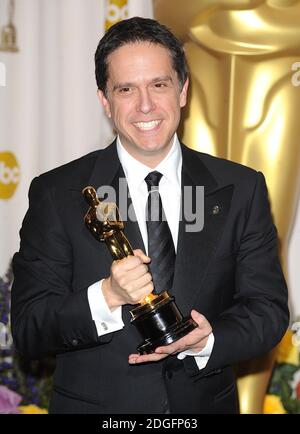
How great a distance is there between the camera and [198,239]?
1.32 m

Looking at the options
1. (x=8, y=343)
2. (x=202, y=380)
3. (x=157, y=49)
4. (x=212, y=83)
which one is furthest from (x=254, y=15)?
(x=8, y=343)

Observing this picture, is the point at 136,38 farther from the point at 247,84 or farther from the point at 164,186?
the point at 247,84

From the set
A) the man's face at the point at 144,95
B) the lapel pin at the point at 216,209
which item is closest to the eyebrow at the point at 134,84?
the man's face at the point at 144,95

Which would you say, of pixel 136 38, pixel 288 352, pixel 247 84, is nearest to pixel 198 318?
pixel 136 38

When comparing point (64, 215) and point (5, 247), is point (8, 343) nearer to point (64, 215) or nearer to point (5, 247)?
point (5, 247)

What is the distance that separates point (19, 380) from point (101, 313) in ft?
3.28

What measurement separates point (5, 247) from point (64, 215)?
0.87m

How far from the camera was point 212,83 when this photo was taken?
1.88 m

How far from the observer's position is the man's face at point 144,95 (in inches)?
51.2

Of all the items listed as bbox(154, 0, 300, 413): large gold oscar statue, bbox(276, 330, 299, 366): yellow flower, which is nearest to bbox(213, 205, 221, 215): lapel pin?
bbox(154, 0, 300, 413): large gold oscar statue

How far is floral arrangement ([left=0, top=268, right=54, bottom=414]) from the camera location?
2.12m

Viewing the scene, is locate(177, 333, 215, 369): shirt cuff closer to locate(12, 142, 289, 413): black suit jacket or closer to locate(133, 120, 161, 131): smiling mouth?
locate(12, 142, 289, 413): black suit jacket

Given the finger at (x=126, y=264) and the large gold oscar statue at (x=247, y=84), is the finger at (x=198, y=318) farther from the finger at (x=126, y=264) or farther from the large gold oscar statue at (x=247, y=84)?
the large gold oscar statue at (x=247, y=84)

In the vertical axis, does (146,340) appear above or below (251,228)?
below
